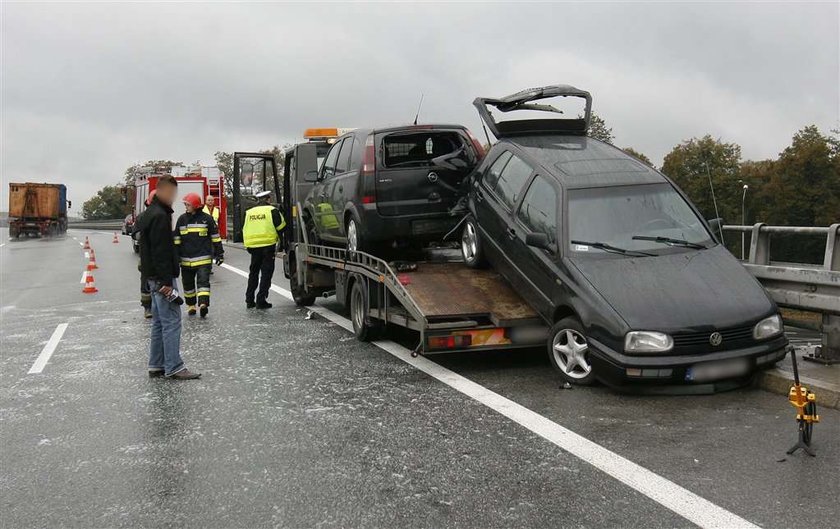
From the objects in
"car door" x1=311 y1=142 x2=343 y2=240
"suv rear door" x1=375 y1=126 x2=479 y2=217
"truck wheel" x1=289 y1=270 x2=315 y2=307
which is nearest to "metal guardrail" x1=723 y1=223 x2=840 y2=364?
"suv rear door" x1=375 y1=126 x2=479 y2=217

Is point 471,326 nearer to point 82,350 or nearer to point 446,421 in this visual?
point 446,421

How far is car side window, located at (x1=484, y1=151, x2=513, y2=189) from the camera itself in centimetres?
757

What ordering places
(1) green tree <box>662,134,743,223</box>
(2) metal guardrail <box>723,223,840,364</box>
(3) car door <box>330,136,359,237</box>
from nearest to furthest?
1. (2) metal guardrail <box>723,223,840,364</box>
2. (3) car door <box>330,136,359,237</box>
3. (1) green tree <box>662,134,743,223</box>

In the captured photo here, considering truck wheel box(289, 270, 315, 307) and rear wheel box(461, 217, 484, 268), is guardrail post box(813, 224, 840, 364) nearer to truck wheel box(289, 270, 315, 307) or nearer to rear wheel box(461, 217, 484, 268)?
rear wheel box(461, 217, 484, 268)

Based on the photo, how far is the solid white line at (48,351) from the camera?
751 centimetres

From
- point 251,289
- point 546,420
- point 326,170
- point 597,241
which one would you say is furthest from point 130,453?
point 251,289

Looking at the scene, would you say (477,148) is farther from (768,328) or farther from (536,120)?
(768,328)

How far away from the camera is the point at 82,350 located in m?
8.44

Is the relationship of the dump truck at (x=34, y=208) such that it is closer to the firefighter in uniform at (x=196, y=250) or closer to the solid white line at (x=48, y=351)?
the solid white line at (x=48, y=351)

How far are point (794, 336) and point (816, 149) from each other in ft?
178

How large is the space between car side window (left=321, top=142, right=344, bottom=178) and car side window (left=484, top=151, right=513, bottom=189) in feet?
8.86

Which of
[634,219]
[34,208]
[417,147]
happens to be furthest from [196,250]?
[34,208]

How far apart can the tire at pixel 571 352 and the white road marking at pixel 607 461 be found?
2.08 ft

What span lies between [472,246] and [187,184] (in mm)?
20066
